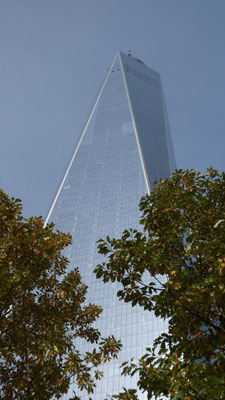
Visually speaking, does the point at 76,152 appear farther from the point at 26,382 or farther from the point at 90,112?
the point at 26,382

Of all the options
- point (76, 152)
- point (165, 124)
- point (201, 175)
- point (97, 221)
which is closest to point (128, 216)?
point (97, 221)

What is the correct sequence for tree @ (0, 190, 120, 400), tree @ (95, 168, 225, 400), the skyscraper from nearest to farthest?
tree @ (95, 168, 225, 400) < tree @ (0, 190, 120, 400) < the skyscraper

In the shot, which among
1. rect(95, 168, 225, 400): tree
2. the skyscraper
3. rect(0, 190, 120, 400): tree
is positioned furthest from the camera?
the skyscraper

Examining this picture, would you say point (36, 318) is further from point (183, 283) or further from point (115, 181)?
point (115, 181)

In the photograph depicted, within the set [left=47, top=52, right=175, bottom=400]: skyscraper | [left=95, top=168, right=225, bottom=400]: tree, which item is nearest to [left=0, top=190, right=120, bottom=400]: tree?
[left=95, top=168, right=225, bottom=400]: tree

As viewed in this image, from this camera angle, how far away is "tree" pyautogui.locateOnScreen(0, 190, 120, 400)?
347 inches

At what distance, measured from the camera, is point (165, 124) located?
13850 cm

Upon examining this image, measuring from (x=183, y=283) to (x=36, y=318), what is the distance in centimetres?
404

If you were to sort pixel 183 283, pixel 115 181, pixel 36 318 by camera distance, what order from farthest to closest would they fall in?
1. pixel 115 181
2. pixel 36 318
3. pixel 183 283

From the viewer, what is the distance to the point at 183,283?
832 centimetres

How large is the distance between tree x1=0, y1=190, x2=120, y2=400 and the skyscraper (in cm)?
6506

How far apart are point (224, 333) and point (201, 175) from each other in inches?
188

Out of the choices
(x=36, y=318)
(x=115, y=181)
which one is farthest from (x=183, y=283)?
(x=115, y=181)

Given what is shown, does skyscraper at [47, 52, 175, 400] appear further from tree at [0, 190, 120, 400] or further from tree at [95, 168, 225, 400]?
tree at [95, 168, 225, 400]
